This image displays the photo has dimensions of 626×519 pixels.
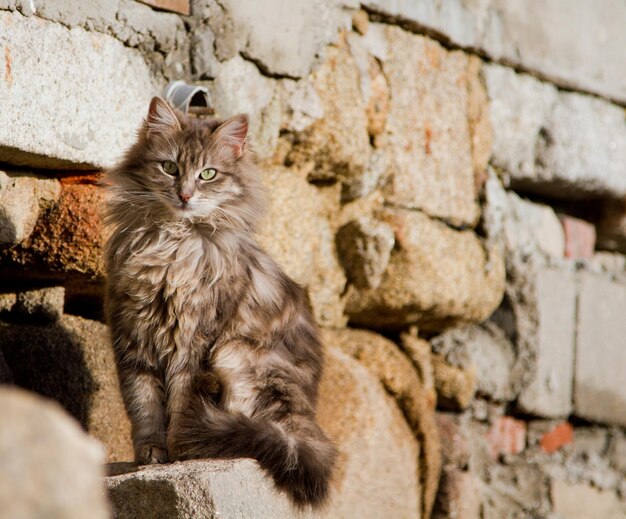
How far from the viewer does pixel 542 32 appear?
4949 millimetres

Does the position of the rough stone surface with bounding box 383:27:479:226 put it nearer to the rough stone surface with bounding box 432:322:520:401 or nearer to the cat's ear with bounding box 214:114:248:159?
the rough stone surface with bounding box 432:322:520:401

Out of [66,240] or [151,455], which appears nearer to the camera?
[151,455]

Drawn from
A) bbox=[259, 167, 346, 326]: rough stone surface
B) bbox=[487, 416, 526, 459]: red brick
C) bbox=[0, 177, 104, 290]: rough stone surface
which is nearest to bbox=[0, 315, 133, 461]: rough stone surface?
bbox=[0, 177, 104, 290]: rough stone surface

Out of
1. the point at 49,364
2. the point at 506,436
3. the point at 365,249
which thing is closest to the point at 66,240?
the point at 49,364

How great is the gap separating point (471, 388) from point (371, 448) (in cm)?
100

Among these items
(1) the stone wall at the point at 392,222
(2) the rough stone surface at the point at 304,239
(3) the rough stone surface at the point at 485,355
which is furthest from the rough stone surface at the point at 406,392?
(3) the rough stone surface at the point at 485,355

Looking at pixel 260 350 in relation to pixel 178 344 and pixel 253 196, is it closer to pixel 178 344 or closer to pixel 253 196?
pixel 178 344

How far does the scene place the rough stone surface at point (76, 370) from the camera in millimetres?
3248

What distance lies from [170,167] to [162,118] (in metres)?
0.16

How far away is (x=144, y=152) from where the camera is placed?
9.91 feet

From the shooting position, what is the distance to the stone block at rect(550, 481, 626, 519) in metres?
4.80

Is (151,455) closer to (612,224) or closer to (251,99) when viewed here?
(251,99)

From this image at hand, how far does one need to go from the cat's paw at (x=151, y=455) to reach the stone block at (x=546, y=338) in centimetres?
242

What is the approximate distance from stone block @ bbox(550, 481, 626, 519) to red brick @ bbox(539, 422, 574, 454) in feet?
0.63
